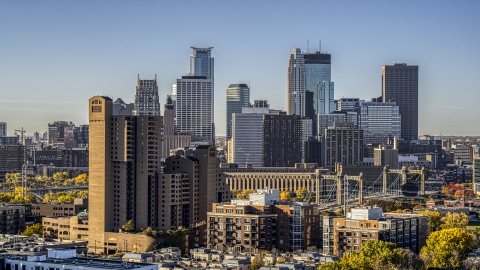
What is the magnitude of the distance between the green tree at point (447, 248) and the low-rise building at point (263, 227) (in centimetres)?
935

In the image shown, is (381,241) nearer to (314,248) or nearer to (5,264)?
(314,248)

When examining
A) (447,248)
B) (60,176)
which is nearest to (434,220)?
(447,248)

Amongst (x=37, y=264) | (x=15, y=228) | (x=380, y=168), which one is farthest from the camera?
(x=380, y=168)

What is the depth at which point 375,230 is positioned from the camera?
79188 millimetres

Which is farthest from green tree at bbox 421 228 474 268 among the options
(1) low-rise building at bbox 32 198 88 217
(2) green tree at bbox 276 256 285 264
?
(1) low-rise building at bbox 32 198 88 217

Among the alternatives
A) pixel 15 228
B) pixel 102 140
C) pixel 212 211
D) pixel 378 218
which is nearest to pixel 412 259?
pixel 378 218

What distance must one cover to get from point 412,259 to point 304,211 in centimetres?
1579

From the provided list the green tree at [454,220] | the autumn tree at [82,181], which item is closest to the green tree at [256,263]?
the green tree at [454,220]

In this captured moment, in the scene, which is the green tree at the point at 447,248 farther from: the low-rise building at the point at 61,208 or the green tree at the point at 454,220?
the low-rise building at the point at 61,208

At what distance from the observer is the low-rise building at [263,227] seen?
85.4m

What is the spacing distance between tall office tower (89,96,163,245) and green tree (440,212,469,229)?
24030 millimetres

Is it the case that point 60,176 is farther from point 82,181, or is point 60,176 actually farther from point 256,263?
point 256,263

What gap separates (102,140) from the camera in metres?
94.0

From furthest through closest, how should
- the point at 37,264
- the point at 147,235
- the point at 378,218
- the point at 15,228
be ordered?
the point at 15,228
the point at 147,235
the point at 378,218
the point at 37,264
